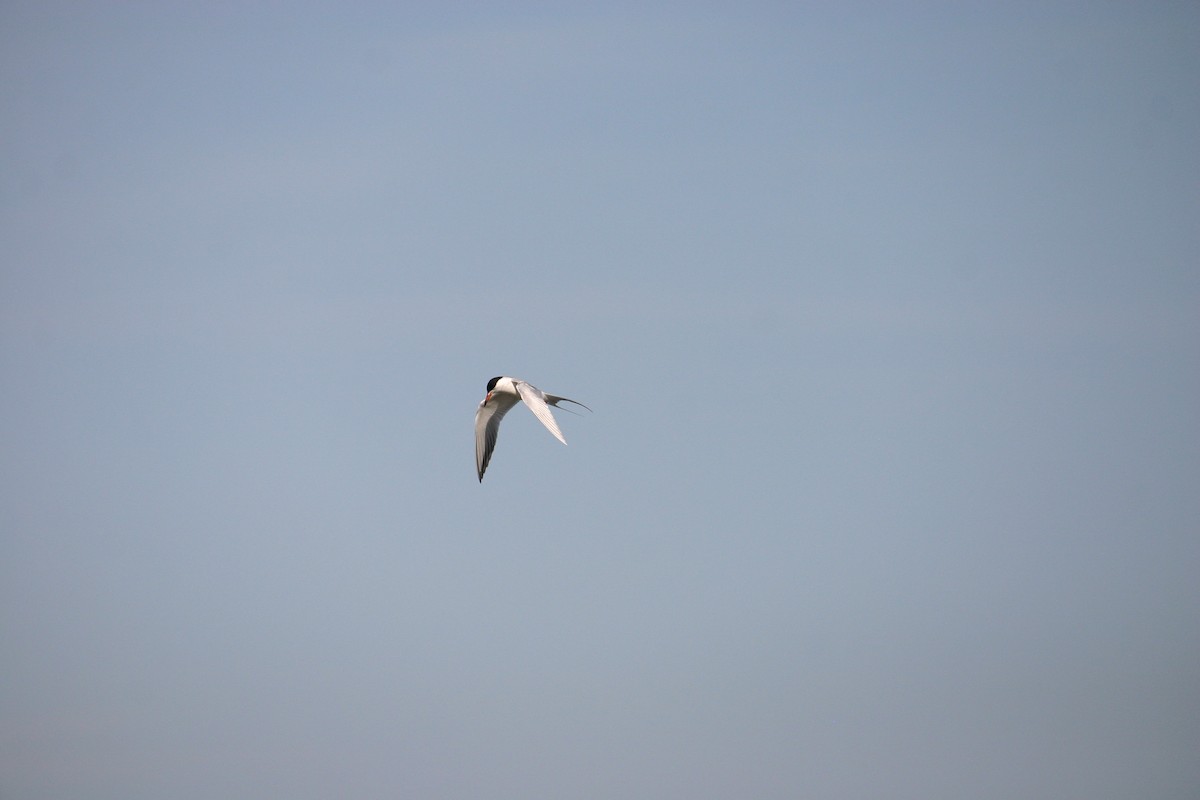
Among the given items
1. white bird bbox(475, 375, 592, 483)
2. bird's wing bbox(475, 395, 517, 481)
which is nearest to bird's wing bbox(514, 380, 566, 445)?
white bird bbox(475, 375, 592, 483)

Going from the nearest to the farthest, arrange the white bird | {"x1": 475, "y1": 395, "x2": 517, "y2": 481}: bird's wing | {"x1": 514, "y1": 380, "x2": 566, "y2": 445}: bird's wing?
{"x1": 514, "y1": 380, "x2": 566, "y2": 445}: bird's wing → the white bird → {"x1": 475, "y1": 395, "x2": 517, "y2": 481}: bird's wing

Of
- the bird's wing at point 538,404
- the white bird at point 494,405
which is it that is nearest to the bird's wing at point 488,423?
the white bird at point 494,405

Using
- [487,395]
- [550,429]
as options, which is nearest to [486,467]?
[487,395]

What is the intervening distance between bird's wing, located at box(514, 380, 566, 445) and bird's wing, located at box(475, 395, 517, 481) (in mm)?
2210

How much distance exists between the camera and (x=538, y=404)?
29469 millimetres

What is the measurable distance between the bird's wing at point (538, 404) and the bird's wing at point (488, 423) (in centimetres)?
221

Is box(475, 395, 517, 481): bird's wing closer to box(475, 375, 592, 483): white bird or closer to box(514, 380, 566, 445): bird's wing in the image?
box(475, 375, 592, 483): white bird

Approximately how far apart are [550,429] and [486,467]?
619 cm

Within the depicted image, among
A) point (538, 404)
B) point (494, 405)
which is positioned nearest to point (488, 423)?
point (494, 405)

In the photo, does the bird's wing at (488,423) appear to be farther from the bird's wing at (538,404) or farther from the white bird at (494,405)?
the bird's wing at (538,404)

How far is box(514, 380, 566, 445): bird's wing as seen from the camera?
27.4 meters

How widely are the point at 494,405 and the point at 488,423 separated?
1.57ft

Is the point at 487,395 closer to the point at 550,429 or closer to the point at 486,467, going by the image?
the point at 486,467

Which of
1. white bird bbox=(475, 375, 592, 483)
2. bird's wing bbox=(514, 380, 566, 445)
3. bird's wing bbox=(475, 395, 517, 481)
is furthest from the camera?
bird's wing bbox=(475, 395, 517, 481)
